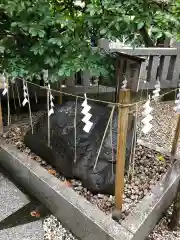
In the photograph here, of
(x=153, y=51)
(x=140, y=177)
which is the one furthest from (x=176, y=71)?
(x=140, y=177)

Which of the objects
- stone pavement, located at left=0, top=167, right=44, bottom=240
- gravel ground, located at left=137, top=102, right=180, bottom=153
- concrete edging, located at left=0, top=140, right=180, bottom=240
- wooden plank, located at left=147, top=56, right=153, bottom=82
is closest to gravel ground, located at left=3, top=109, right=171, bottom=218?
concrete edging, located at left=0, top=140, right=180, bottom=240

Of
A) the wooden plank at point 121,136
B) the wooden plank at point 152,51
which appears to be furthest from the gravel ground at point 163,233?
the wooden plank at point 152,51

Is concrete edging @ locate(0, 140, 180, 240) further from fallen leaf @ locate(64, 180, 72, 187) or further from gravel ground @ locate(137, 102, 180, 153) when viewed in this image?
gravel ground @ locate(137, 102, 180, 153)

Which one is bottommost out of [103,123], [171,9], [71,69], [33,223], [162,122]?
[33,223]

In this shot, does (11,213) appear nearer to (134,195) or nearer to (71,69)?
(134,195)

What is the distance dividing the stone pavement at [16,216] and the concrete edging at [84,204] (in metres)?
0.12

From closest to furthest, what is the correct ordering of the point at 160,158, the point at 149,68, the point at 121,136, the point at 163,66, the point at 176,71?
the point at 121,136 → the point at 160,158 → the point at 149,68 → the point at 163,66 → the point at 176,71

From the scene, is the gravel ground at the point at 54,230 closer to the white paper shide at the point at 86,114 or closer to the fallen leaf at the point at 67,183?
the fallen leaf at the point at 67,183

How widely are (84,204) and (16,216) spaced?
0.77 metres

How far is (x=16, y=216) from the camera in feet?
7.47

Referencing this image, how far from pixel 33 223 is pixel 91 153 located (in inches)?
34.3

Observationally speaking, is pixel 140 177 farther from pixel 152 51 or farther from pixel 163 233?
pixel 152 51

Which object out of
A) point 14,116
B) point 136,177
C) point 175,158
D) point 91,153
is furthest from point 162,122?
point 14,116

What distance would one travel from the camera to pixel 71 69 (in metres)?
1.94
